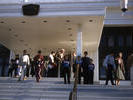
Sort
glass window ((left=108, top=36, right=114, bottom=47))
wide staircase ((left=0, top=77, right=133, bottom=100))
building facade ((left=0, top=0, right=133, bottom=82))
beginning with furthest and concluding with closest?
glass window ((left=108, top=36, right=114, bottom=47))
building facade ((left=0, top=0, right=133, bottom=82))
wide staircase ((left=0, top=77, right=133, bottom=100))

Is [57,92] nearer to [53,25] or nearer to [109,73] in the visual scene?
[109,73]

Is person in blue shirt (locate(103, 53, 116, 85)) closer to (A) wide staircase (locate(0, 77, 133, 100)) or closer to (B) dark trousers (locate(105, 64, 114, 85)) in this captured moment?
(B) dark trousers (locate(105, 64, 114, 85))

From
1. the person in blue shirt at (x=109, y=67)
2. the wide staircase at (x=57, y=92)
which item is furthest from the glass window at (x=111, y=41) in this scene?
the wide staircase at (x=57, y=92)

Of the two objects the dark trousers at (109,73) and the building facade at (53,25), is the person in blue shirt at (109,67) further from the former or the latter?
the building facade at (53,25)

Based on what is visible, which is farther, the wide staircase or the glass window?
the glass window

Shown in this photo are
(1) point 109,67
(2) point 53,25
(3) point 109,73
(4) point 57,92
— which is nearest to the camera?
(4) point 57,92

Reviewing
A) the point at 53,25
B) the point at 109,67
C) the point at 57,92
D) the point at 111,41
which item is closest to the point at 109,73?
the point at 109,67

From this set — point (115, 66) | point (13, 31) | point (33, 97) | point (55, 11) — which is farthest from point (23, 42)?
point (33, 97)

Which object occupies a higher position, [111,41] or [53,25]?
[111,41]

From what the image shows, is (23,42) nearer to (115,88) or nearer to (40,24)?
(40,24)

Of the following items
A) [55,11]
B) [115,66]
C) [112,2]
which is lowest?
[115,66]

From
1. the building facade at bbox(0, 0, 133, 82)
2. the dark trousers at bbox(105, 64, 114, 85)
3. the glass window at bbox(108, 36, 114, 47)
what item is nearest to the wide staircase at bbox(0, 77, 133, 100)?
the dark trousers at bbox(105, 64, 114, 85)

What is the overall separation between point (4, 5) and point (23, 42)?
5.29 m

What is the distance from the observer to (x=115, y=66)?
13.3 metres
